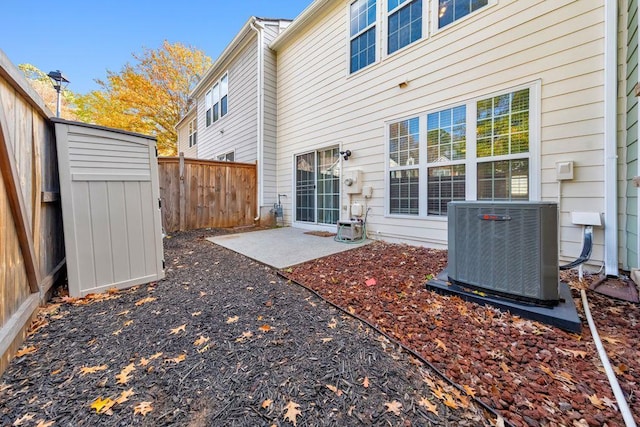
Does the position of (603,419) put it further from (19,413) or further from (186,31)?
(186,31)

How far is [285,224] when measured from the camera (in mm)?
7281

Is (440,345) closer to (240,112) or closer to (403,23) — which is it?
(403,23)

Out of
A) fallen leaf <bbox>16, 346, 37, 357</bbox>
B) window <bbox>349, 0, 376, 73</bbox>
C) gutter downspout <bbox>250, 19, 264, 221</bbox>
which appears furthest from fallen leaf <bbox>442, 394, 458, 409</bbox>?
gutter downspout <bbox>250, 19, 264, 221</bbox>

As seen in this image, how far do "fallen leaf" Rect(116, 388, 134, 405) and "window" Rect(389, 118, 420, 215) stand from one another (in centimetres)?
423

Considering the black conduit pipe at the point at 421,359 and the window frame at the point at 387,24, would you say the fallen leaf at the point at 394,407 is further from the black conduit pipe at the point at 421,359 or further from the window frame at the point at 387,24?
the window frame at the point at 387,24

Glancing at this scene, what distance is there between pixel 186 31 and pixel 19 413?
18.7 m

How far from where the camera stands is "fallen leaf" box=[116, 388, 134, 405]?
50.4 inches

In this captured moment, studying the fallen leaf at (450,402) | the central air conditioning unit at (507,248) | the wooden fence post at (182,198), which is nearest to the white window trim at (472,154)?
the central air conditioning unit at (507,248)

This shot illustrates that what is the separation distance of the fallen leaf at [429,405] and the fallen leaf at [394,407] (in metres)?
0.11

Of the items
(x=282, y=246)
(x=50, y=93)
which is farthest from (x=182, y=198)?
(x=50, y=93)

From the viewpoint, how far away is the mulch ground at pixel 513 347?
1233mm

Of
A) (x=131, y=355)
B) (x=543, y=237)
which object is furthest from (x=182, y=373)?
(x=543, y=237)

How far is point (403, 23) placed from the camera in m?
4.61

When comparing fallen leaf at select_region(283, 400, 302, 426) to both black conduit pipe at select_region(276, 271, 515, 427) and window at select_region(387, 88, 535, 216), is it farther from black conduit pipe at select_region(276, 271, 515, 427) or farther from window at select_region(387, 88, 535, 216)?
window at select_region(387, 88, 535, 216)
